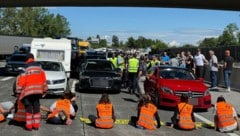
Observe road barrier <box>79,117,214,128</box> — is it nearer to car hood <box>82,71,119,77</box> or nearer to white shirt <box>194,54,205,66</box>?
car hood <box>82,71,119,77</box>

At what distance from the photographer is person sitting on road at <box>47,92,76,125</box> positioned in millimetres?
11938

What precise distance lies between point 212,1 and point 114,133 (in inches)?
1188

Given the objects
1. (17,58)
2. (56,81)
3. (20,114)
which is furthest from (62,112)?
(17,58)

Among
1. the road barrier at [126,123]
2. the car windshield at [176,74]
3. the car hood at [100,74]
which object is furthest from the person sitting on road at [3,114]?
the car hood at [100,74]

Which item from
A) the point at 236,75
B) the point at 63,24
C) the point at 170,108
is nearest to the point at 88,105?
the point at 170,108

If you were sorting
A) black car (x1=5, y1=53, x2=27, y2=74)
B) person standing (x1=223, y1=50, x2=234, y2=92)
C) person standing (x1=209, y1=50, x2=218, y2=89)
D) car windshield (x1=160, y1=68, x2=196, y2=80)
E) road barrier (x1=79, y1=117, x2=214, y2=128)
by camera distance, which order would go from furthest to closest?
black car (x1=5, y1=53, x2=27, y2=74) → person standing (x1=209, y1=50, x2=218, y2=89) → person standing (x1=223, y1=50, x2=234, y2=92) → car windshield (x1=160, y1=68, x2=196, y2=80) → road barrier (x1=79, y1=117, x2=214, y2=128)

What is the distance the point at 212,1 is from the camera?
130ft

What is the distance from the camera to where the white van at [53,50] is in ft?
91.1

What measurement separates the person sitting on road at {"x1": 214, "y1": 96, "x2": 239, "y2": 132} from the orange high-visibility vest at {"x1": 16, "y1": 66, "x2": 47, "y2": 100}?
4.24 meters

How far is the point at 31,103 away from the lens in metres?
11.2

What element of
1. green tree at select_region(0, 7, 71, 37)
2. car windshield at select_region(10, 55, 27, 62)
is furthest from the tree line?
car windshield at select_region(10, 55, 27, 62)

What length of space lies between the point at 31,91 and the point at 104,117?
6.07ft

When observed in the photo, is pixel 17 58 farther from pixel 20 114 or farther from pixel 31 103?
pixel 31 103

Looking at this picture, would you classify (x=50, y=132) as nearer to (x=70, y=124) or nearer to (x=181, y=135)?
(x=70, y=124)
